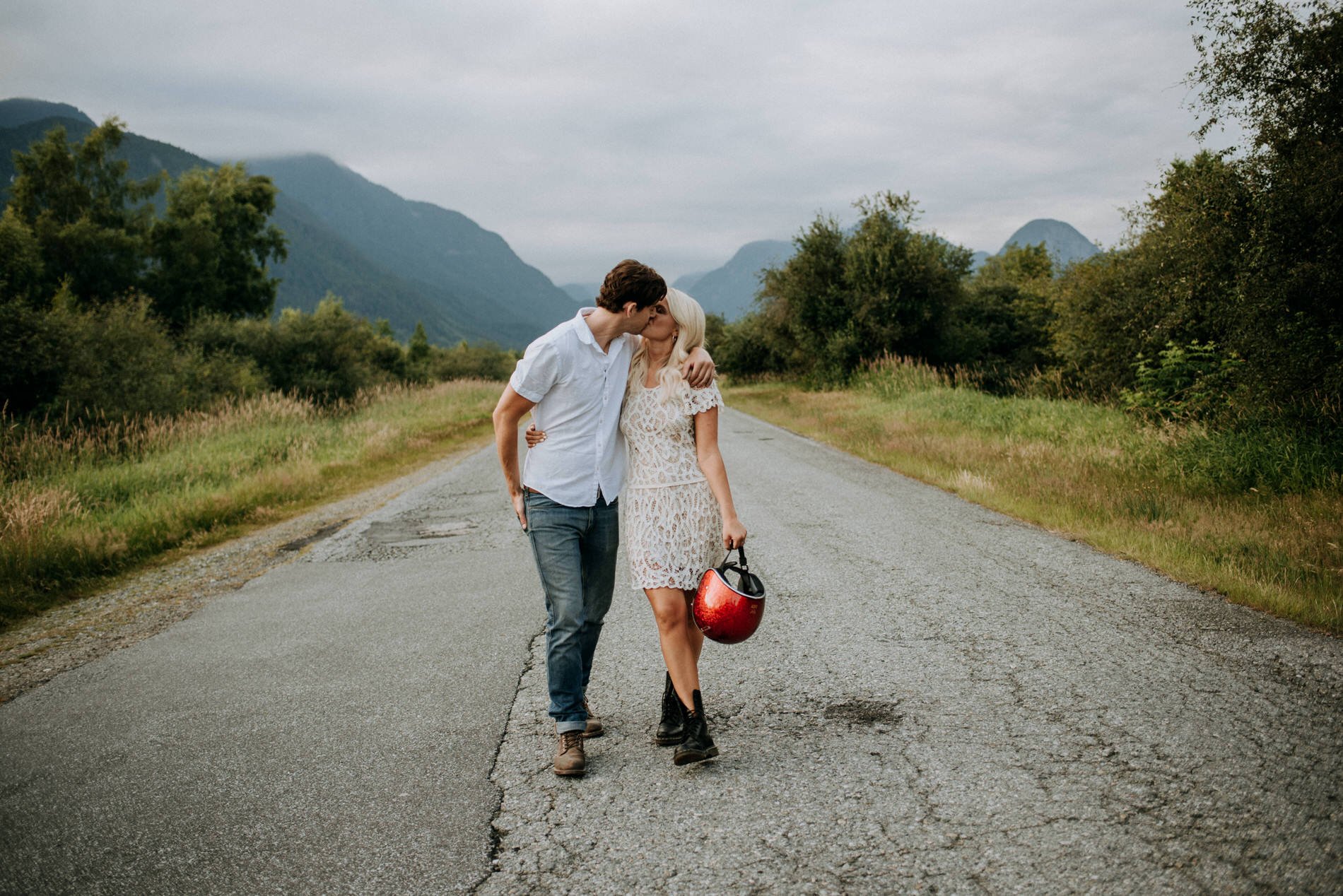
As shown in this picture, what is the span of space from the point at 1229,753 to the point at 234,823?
3.76m

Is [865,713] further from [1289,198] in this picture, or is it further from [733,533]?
[1289,198]

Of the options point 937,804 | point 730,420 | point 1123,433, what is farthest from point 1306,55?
point 730,420

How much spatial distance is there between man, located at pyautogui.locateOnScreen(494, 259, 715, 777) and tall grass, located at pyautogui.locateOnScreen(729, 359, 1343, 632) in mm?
4146

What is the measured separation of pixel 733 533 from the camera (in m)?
3.08

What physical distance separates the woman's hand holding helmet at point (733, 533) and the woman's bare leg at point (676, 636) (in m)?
0.32

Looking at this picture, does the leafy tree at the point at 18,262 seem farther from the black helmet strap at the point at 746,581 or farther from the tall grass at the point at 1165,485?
the tall grass at the point at 1165,485

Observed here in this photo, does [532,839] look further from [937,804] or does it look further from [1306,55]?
[1306,55]

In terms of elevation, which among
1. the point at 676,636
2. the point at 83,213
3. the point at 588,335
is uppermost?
the point at 83,213

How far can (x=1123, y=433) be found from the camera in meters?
10.8

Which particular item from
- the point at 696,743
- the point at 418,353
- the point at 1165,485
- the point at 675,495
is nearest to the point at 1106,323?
the point at 1165,485

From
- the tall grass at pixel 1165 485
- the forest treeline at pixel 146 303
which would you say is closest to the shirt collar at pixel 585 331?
the tall grass at pixel 1165 485

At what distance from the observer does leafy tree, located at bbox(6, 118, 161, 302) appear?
3488 centimetres

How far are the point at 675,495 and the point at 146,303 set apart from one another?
2456 cm

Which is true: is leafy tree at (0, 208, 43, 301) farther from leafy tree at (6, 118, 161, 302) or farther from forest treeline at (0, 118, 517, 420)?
leafy tree at (6, 118, 161, 302)
